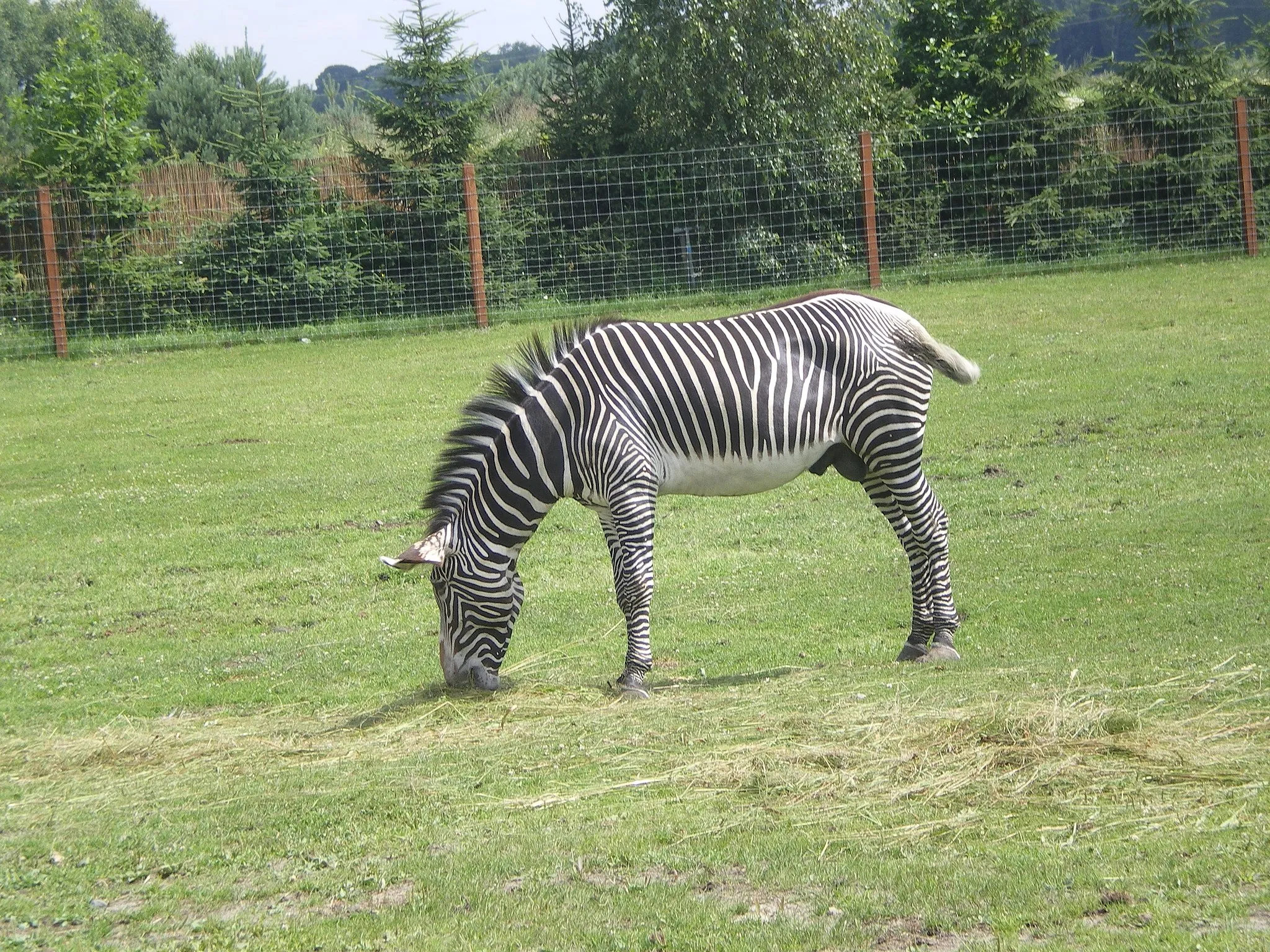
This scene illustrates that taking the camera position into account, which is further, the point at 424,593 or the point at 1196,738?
the point at 424,593

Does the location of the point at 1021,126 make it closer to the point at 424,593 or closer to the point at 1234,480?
the point at 1234,480

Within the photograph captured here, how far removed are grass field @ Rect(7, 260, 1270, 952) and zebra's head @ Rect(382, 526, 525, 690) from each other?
20cm

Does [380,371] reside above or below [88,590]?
above

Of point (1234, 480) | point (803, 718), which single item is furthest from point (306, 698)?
point (1234, 480)

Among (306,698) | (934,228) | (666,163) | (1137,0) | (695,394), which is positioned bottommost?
(306,698)

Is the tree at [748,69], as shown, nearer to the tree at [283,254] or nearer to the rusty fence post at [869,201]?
the rusty fence post at [869,201]

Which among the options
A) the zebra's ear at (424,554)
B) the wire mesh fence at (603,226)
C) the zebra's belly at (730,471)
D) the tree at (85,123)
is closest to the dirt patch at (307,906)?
the zebra's ear at (424,554)

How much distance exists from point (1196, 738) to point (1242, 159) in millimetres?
19182

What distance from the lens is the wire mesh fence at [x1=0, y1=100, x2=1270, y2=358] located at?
21.2 m

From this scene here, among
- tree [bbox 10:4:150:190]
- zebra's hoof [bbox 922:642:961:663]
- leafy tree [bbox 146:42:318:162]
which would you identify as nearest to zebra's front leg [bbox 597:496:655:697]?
zebra's hoof [bbox 922:642:961:663]

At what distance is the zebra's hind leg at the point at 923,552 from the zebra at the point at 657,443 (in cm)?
1

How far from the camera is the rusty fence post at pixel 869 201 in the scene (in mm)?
21906

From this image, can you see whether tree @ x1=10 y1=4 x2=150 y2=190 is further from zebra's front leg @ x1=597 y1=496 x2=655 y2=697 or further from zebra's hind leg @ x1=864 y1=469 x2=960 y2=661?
zebra's hind leg @ x1=864 y1=469 x2=960 y2=661

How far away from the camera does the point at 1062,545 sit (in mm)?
10953
